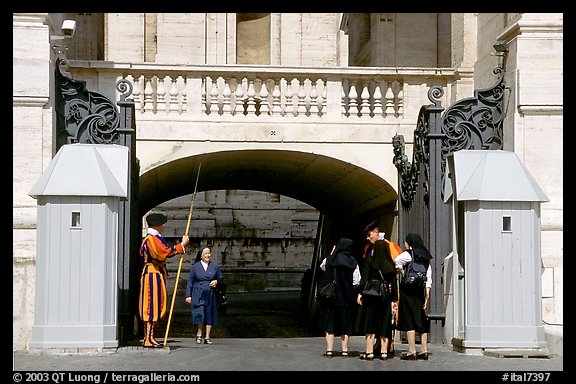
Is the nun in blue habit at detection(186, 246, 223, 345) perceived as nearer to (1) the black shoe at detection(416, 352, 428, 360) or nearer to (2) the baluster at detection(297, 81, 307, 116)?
(2) the baluster at detection(297, 81, 307, 116)

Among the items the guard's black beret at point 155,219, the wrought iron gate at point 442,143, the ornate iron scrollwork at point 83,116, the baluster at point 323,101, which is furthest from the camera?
the baluster at point 323,101

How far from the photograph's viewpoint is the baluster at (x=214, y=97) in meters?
17.2

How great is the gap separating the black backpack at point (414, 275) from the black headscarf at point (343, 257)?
2.42 feet

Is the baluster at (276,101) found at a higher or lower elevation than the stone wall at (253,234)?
higher

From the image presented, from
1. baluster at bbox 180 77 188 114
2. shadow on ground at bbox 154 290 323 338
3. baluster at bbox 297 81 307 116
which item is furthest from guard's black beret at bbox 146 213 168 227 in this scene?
shadow on ground at bbox 154 290 323 338

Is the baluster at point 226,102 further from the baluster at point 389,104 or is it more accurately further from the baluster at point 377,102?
the baluster at point 389,104

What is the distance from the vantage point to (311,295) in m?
24.0

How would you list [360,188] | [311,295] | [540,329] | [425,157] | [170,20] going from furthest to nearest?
[170,20]
[311,295]
[360,188]
[425,157]
[540,329]

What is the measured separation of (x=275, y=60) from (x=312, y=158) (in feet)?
38.3

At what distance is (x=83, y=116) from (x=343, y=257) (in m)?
3.94

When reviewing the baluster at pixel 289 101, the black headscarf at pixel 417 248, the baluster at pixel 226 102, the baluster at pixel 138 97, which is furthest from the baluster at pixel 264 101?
the black headscarf at pixel 417 248

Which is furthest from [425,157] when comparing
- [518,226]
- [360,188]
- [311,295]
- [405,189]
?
[311,295]

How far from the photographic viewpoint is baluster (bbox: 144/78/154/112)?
1708 cm
